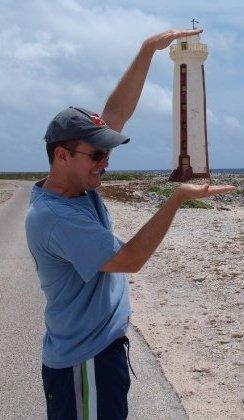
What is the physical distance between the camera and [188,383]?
5.63 metres

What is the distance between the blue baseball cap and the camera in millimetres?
2803

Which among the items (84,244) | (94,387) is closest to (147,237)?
(84,244)

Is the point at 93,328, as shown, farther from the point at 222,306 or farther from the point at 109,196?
the point at 109,196

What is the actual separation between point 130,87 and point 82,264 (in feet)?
4.34

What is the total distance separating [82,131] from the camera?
9.21ft

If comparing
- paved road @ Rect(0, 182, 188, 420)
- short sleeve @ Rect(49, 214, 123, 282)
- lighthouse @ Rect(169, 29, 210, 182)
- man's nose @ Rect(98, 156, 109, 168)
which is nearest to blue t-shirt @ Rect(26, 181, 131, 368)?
short sleeve @ Rect(49, 214, 123, 282)

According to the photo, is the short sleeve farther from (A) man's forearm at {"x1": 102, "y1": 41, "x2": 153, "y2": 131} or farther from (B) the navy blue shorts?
Result: (A) man's forearm at {"x1": 102, "y1": 41, "x2": 153, "y2": 131}

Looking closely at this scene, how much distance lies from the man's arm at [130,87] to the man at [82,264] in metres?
0.72

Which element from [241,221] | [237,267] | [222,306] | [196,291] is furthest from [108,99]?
[241,221]

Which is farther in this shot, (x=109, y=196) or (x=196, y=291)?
(x=109, y=196)

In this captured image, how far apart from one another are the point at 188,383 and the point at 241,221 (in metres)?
17.9

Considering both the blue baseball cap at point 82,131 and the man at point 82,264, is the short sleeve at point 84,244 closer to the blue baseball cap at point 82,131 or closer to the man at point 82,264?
the man at point 82,264

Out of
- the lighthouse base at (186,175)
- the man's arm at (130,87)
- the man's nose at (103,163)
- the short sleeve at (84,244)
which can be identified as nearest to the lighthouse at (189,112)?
the lighthouse base at (186,175)

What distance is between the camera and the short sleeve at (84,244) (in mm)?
2723
